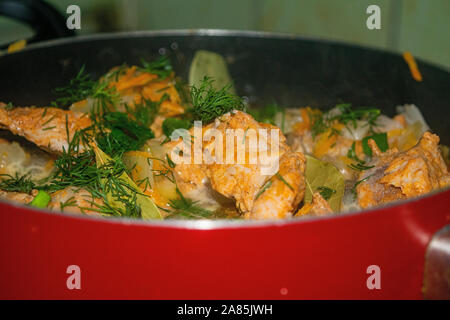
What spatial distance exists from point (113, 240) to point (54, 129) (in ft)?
1.88

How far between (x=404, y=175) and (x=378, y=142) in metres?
0.30

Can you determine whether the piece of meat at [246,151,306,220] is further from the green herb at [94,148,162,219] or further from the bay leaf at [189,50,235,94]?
the bay leaf at [189,50,235,94]

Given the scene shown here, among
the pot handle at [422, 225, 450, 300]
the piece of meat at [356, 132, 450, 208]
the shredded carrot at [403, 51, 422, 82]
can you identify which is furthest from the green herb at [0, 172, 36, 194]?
the shredded carrot at [403, 51, 422, 82]

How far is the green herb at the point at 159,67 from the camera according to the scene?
63.3 inches

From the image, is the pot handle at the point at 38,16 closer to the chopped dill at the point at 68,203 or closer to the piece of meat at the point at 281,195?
the chopped dill at the point at 68,203

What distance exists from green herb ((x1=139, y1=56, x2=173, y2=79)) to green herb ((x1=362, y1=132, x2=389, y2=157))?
2.02 feet

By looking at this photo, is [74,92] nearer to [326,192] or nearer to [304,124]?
[304,124]

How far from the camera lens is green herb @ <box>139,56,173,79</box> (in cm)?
161

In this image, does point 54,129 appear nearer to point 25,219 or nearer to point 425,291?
point 25,219

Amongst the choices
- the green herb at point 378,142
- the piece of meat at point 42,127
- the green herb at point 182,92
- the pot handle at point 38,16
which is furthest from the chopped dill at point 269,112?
the pot handle at point 38,16

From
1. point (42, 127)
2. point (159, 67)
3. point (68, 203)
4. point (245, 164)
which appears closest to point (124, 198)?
point (68, 203)

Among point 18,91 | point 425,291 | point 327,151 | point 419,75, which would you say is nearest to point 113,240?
point 425,291

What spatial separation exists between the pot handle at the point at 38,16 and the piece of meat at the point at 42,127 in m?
0.47

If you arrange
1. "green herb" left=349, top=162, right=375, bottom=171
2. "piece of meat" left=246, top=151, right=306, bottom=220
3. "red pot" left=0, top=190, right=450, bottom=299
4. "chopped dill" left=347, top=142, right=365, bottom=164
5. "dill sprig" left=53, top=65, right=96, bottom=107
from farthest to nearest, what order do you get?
"dill sprig" left=53, top=65, right=96, bottom=107
"chopped dill" left=347, top=142, right=365, bottom=164
"green herb" left=349, top=162, right=375, bottom=171
"piece of meat" left=246, top=151, right=306, bottom=220
"red pot" left=0, top=190, right=450, bottom=299
